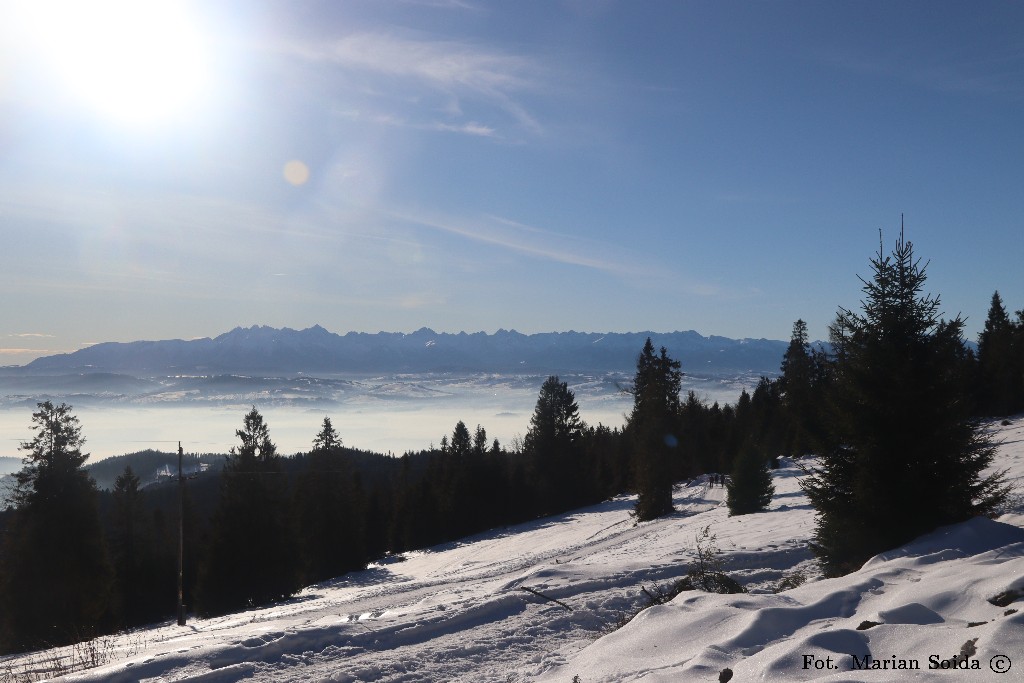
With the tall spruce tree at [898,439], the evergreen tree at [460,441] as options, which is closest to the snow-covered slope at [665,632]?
the tall spruce tree at [898,439]

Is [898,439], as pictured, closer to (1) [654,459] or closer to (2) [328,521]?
(1) [654,459]

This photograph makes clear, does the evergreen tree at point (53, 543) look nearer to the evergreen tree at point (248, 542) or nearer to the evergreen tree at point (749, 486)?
the evergreen tree at point (248, 542)

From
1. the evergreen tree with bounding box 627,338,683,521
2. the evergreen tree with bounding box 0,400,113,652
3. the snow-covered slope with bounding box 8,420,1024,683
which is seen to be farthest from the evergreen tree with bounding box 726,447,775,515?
the evergreen tree with bounding box 0,400,113,652

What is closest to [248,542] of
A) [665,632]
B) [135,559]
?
[135,559]

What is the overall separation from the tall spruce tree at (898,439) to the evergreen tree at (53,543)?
28.6 metres

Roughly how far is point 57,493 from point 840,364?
29.8 metres

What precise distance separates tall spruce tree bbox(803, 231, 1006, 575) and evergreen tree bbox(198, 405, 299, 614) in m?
27.5

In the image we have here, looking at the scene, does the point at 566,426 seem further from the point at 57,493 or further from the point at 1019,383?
the point at 57,493

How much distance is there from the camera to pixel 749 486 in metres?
26.4

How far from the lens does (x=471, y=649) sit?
8797 millimetres

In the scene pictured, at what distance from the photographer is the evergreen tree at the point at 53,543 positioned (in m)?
26.6

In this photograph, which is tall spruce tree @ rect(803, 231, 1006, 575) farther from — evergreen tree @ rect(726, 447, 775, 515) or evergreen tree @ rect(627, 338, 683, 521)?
evergreen tree @ rect(627, 338, 683, 521)

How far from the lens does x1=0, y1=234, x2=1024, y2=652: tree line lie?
37.7 feet

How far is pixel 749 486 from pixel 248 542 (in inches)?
915
